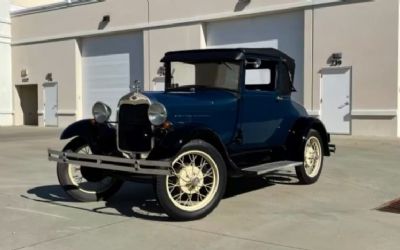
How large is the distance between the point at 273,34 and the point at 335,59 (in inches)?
106

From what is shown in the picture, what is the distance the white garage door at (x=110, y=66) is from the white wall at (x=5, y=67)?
202 inches

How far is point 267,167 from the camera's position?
7.66m

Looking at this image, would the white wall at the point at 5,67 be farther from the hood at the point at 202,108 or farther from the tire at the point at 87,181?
the hood at the point at 202,108

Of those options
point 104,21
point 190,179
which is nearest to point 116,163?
point 190,179

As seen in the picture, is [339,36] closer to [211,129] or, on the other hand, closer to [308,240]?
[211,129]

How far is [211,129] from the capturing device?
691 cm

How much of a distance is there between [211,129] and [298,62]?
521 inches

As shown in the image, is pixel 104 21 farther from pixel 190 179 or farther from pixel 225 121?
pixel 190 179

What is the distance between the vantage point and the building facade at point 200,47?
1750 cm

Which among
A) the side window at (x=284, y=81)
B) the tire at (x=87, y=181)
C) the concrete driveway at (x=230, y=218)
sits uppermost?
the side window at (x=284, y=81)

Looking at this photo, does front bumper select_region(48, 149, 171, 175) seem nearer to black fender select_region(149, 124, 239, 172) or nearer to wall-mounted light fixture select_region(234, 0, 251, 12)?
black fender select_region(149, 124, 239, 172)

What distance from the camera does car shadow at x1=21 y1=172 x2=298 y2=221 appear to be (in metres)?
6.78

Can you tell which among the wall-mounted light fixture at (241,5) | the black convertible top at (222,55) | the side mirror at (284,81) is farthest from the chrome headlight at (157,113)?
the wall-mounted light fixture at (241,5)

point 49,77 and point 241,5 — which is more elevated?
point 241,5
